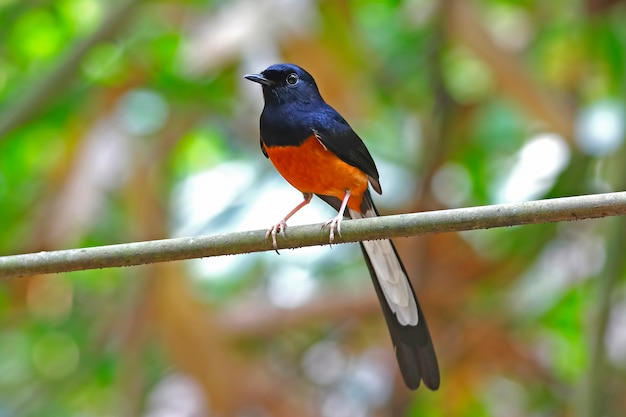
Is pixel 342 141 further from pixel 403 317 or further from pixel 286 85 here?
pixel 403 317

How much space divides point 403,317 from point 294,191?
183 centimetres

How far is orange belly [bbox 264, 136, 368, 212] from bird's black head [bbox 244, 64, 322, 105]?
15 centimetres

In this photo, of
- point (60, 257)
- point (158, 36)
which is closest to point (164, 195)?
point (158, 36)

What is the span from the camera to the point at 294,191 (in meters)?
4.29

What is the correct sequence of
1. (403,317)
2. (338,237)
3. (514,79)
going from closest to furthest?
(338,237) → (403,317) → (514,79)

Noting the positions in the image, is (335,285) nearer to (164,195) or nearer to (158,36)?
(164,195)

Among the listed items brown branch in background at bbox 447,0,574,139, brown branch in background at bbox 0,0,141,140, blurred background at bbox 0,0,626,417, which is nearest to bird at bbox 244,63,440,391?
blurred background at bbox 0,0,626,417

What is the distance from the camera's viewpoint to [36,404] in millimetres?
4574

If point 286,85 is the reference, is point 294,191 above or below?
below

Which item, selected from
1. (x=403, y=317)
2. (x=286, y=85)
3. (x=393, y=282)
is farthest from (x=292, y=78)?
(x=403, y=317)

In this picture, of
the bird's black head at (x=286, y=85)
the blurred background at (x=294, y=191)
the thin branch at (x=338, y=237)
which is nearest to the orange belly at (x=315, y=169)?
the bird's black head at (x=286, y=85)

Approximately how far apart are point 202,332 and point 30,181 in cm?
181

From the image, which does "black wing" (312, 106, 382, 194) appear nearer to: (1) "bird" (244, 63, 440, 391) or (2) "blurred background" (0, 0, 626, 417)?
(1) "bird" (244, 63, 440, 391)

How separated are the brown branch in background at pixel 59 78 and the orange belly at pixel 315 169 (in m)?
0.99
